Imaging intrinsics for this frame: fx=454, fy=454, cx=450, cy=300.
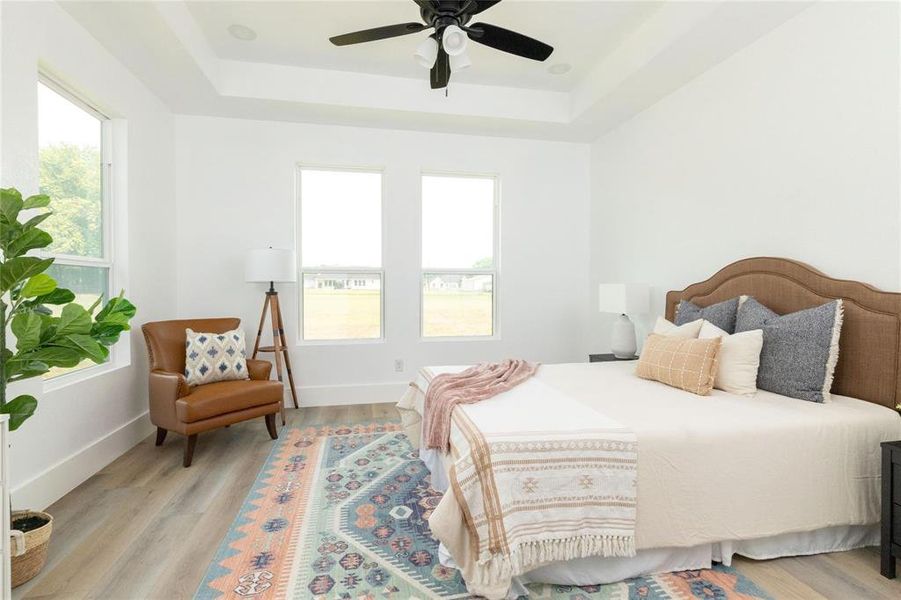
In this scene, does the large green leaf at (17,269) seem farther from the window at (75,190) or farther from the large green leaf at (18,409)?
the window at (75,190)

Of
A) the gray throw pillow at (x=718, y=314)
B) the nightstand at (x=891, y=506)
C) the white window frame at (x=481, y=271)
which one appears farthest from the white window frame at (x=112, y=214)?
the nightstand at (x=891, y=506)

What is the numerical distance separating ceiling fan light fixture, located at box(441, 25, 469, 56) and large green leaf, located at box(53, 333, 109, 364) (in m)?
2.12

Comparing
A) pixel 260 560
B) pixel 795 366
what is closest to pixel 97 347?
pixel 260 560

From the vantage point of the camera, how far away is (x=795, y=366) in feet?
7.71

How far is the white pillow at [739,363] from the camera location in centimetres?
244

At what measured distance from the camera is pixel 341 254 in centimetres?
472

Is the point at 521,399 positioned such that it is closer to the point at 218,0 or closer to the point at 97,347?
the point at 97,347

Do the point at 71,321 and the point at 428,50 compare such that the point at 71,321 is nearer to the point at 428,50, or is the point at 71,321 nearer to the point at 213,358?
the point at 213,358

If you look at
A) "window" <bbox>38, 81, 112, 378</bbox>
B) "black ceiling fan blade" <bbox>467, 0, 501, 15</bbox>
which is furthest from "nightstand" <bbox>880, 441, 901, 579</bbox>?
"window" <bbox>38, 81, 112, 378</bbox>

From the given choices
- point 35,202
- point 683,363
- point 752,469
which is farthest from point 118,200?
point 752,469

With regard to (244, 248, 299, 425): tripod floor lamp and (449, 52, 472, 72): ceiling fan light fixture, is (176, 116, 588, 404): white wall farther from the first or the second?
(449, 52, 472, 72): ceiling fan light fixture

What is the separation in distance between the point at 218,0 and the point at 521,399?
3154 millimetres

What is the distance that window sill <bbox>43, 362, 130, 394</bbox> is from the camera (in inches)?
105

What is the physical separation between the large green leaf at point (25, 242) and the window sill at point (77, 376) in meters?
1.15
